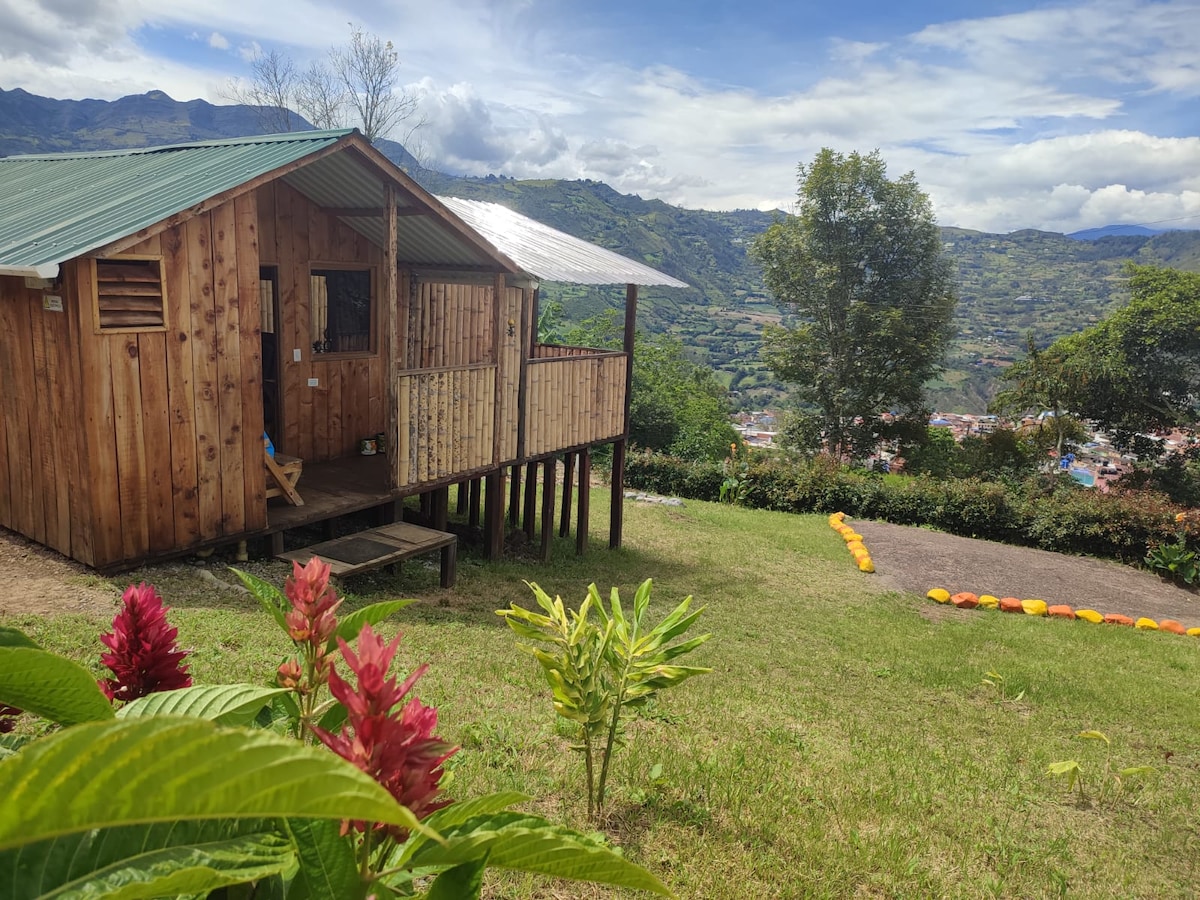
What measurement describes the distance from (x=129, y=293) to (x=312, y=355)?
3.70m

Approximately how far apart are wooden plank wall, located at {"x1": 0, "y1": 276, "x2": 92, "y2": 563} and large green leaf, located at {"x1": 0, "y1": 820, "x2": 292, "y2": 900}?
685 cm

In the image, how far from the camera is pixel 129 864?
2.74ft

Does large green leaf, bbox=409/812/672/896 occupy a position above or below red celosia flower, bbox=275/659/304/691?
above

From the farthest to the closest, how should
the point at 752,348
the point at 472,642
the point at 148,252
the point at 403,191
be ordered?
1. the point at 752,348
2. the point at 403,191
3. the point at 472,642
4. the point at 148,252

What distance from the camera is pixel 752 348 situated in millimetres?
89062

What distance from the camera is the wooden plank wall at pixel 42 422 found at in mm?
6766

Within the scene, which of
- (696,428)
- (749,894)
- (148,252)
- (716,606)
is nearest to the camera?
(749,894)

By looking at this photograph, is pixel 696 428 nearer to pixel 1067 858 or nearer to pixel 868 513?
pixel 868 513

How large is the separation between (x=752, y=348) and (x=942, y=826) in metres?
86.5

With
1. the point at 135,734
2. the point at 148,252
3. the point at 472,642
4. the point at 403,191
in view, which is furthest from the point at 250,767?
the point at 403,191

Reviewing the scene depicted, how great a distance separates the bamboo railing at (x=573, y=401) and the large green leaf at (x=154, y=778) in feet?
33.7

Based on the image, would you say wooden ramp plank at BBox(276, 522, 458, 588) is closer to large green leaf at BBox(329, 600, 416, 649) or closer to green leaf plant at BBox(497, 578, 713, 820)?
green leaf plant at BBox(497, 578, 713, 820)

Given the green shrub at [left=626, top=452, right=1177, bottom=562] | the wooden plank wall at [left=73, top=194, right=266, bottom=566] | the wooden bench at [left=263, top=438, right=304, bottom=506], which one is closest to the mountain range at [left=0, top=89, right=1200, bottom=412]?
the green shrub at [left=626, top=452, right=1177, bottom=562]

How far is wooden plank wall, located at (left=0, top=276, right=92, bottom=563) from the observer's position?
6.77 metres
